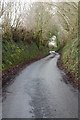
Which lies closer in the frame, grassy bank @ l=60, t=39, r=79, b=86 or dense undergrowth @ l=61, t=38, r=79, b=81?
grassy bank @ l=60, t=39, r=79, b=86

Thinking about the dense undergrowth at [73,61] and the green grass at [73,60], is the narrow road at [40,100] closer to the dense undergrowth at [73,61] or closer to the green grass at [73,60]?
the dense undergrowth at [73,61]

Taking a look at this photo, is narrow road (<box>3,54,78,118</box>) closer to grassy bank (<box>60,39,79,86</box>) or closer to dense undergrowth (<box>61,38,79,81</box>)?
grassy bank (<box>60,39,79,86</box>)

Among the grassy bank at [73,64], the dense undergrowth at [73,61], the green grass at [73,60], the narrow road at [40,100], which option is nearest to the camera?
the narrow road at [40,100]

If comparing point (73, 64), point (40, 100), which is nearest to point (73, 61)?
point (73, 64)

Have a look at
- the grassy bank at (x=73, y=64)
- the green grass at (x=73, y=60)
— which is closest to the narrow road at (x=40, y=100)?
the grassy bank at (x=73, y=64)

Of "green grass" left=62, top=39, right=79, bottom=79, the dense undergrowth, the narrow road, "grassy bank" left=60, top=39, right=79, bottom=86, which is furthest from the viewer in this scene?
"green grass" left=62, top=39, right=79, bottom=79

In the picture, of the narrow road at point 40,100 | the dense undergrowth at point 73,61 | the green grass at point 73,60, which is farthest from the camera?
the green grass at point 73,60

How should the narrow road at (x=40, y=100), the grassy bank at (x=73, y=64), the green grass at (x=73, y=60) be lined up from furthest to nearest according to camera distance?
1. the green grass at (x=73, y=60)
2. the grassy bank at (x=73, y=64)
3. the narrow road at (x=40, y=100)

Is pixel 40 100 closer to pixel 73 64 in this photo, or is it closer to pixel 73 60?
pixel 73 64

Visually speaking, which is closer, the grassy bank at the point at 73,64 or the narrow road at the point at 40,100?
the narrow road at the point at 40,100

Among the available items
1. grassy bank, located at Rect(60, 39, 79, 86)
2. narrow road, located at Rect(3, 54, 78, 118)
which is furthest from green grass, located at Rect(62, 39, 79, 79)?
narrow road, located at Rect(3, 54, 78, 118)

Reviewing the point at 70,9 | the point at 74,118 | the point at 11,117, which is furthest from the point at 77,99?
the point at 70,9

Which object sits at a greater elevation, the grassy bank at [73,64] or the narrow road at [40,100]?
the narrow road at [40,100]

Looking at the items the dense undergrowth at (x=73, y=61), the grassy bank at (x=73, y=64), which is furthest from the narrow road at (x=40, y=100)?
the dense undergrowth at (x=73, y=61)
